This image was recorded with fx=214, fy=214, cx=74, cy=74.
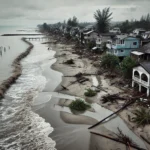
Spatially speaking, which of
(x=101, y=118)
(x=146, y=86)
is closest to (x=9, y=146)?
(x=101, y=118)

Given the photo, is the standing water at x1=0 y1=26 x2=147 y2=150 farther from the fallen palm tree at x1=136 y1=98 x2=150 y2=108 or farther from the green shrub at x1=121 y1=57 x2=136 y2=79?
the green shrub at x1=121 y1=57 x2=136 y2=79

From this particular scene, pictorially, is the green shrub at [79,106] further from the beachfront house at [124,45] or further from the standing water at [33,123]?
the beachfront house at [124,45]

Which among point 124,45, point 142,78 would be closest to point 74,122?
point 142,78

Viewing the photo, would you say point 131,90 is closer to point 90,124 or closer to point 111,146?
point 90,124

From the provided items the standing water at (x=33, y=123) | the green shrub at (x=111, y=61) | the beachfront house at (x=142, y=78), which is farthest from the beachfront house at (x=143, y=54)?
the standing water at (x=33, y=123)

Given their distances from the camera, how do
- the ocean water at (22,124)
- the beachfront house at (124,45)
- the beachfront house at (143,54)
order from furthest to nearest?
the beachfront house at (124,45)
the beachfront house at (143,54)
the ocean water at (22,124)

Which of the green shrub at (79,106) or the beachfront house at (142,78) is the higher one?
the beachfront house at (142,78)

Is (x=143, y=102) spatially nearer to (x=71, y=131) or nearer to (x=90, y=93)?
(x=90, y=93)

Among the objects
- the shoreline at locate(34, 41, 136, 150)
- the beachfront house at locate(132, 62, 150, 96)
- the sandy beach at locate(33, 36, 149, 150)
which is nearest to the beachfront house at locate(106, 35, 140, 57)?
the sandy beach at locate(33, 36, 149, 150)
